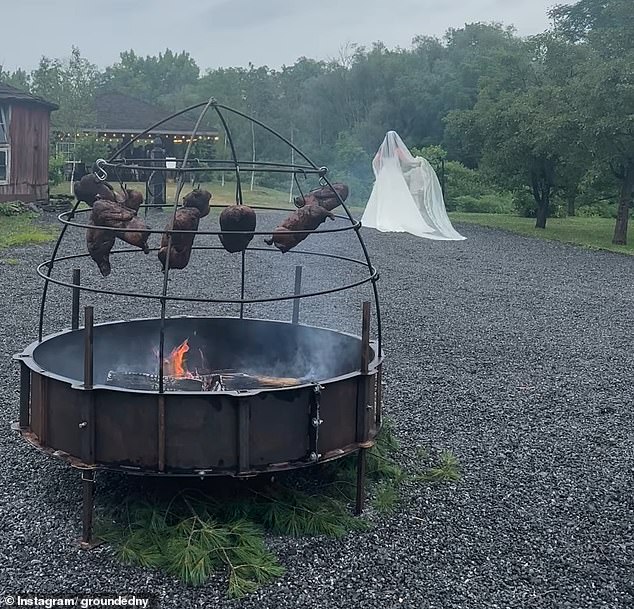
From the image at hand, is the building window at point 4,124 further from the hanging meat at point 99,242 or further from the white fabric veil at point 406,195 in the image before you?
the hanging meat at point 99,242

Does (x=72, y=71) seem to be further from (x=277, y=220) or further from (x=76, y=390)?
(x=76, y=390)

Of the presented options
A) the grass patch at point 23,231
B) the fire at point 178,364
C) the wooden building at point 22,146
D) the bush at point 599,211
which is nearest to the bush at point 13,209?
the grass patch at point 23,231

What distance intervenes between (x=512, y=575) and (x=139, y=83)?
61049 millimetres

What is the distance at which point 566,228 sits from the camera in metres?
22.1

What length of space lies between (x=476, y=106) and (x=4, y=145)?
524 inches

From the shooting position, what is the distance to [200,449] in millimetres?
3537

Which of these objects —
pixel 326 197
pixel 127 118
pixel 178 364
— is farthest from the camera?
pixel 127 118

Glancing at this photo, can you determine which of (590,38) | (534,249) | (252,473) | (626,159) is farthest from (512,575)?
(590,38)

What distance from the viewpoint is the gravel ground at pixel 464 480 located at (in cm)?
329

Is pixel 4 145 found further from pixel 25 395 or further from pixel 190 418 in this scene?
pixel 190 418

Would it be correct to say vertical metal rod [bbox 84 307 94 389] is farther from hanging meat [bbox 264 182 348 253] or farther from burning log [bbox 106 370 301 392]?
hanging meat [bbox 264 182 348 253]

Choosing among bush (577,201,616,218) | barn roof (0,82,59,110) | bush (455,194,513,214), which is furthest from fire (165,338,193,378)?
bush (577,201,616,218)

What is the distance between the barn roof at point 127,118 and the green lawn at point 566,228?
12.2 m

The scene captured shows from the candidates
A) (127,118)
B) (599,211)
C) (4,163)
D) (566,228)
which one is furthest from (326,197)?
(127,118)
